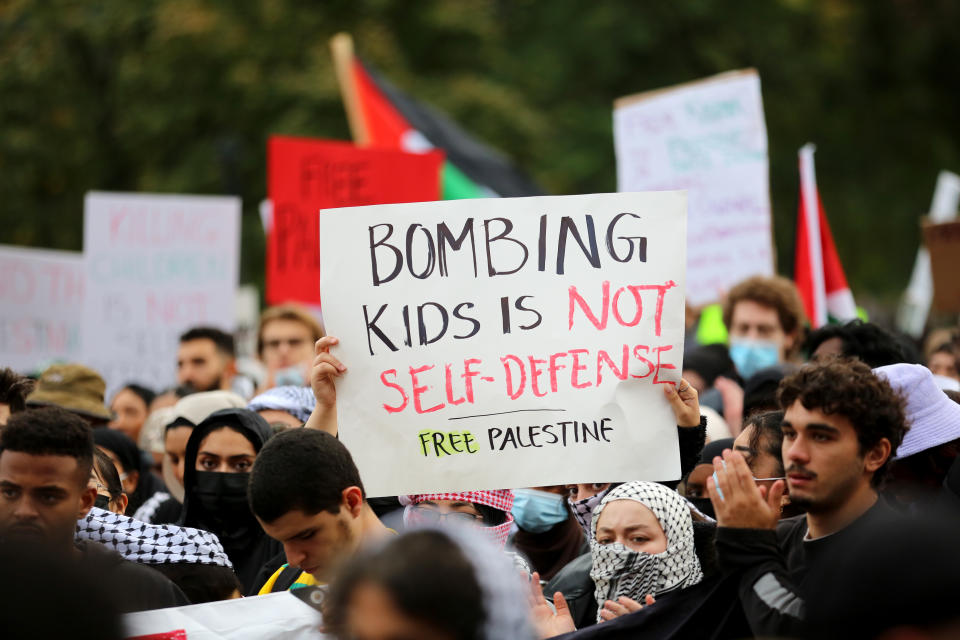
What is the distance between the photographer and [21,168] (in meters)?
17.3

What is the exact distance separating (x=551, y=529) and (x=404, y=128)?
7.52m

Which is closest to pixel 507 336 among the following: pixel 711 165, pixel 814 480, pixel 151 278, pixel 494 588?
pixel 814 480

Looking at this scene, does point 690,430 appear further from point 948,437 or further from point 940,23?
point 940,23

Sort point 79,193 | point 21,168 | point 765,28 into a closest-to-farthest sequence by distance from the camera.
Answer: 1. point 21,168
2. point 79,193
3. point 765,28

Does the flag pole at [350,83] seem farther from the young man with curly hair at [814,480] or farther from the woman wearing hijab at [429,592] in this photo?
the woman wearing hijab at [429,592]

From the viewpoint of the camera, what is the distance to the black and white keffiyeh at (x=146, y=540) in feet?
12.0

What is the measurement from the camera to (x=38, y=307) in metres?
8.55

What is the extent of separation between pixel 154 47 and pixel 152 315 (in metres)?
10.6

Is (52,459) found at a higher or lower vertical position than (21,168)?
lower

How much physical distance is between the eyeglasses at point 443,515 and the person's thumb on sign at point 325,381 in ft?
1.36

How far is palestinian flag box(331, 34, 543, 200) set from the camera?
11547 millimetres

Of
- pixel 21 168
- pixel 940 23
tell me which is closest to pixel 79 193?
pixel 21 168

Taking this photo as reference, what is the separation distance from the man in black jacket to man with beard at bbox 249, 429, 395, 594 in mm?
427

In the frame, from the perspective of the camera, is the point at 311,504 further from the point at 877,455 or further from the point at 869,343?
the point at 869,343
